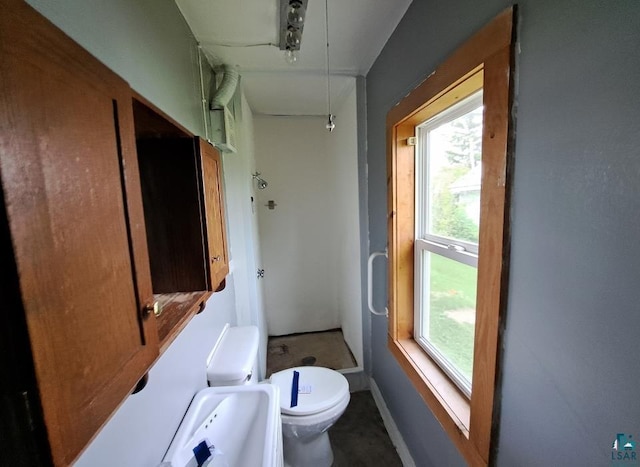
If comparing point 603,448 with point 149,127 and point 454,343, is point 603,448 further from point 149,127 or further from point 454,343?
point 149,127

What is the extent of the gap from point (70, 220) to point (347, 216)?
2.05 m

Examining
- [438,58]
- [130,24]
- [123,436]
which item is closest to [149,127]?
[130,24]

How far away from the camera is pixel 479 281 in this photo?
86 cm

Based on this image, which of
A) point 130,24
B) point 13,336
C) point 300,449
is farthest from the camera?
point 300,449

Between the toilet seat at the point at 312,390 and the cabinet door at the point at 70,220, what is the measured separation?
3.95 feet

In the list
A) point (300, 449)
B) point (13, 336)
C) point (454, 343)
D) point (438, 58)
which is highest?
point (438, 58)

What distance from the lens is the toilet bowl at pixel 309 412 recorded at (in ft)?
4.63

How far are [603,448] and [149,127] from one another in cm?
130

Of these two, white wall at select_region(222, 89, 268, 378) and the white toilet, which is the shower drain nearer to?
white wall at select_region(222, 89, 268, 378)

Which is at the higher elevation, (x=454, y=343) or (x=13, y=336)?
(x=13, y=336)

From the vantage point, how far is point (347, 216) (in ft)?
7.59

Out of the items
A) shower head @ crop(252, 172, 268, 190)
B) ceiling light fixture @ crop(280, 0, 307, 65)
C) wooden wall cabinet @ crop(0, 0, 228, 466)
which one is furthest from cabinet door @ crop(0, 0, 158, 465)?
shower head @ crop(252, 172, 268, 190)

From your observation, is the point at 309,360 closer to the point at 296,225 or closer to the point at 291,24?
the point at 296,225

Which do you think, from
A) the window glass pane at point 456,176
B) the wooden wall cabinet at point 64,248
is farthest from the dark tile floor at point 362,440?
the wooden wall cabinet at point 64,248
